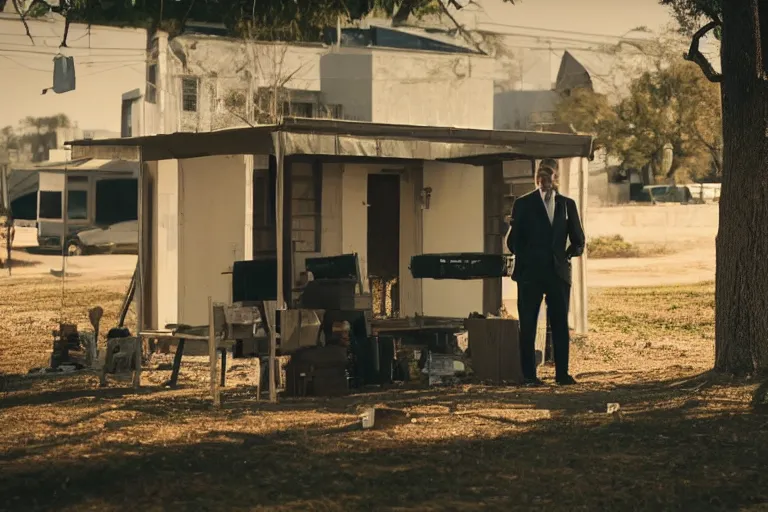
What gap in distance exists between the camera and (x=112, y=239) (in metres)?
22.0

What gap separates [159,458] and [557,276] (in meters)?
4.28

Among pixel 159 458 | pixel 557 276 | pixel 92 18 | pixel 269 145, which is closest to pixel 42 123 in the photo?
pixel 92 18

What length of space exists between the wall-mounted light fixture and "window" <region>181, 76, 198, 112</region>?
10.8 m

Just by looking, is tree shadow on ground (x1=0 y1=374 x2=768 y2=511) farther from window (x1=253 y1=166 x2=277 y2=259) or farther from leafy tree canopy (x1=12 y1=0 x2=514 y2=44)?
leafy tree canopy (x1=12 y1=0 x2=514 y2=44)

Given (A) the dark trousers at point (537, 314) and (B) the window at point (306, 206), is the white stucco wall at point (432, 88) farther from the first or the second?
(A) the dark trousers at point (537, 314)

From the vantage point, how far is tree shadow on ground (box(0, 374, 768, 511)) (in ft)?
23.6

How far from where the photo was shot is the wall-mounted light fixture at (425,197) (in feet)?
50.2

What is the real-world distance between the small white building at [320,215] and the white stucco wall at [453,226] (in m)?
0.01

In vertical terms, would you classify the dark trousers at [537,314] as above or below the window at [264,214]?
below

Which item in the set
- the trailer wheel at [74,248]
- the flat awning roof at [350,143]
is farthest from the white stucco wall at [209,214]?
the trailer wheel at [74,248]

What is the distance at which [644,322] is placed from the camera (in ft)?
63.7

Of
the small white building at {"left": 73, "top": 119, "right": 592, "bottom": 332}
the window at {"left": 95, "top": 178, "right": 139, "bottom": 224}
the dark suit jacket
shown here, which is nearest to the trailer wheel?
the window at {"left": 95, "top": 178, "right": 139, "bottom": 224}

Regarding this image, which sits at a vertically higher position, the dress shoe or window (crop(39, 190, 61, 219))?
window (crop(39, 190, 61, 219))

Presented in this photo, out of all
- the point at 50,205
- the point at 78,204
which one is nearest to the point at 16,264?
the point at 50,205
